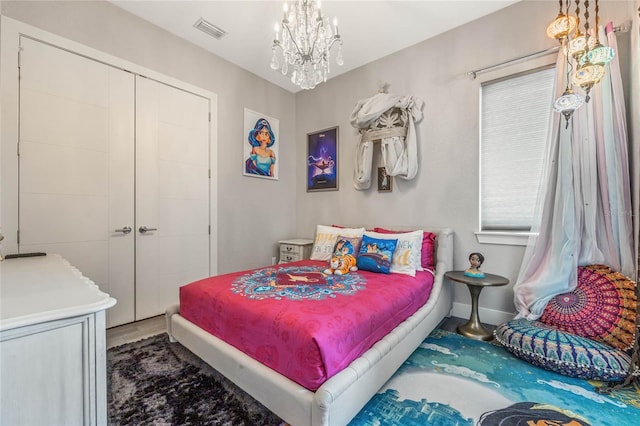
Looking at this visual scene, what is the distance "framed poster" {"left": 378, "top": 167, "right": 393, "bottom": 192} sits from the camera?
328cm

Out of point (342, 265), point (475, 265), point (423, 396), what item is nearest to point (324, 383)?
point (423, 396)

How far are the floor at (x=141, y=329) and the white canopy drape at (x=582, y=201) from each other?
2.02 ft

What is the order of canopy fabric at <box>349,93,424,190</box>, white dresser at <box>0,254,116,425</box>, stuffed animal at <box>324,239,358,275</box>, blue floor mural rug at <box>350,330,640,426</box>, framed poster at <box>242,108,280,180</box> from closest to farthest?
white dresser at <box>0,254,116,425</box>
blue floor mural rug at <box>350,330,640,426</box>
stuffed animal at <box>324,239,358,275</box>
canopy fabric at <box>349,93,424,190</box>
framed poster at <box>242,108,280,180</box>

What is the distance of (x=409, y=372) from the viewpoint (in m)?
1.83

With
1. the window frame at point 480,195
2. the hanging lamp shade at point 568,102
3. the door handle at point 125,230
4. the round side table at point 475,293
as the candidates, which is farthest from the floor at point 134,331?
the hanging lamp shade at point 568,102

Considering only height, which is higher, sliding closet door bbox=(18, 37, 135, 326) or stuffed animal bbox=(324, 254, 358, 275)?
sliding closet door bbox=(18, 37, 135, 326)

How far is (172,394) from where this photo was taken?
160 centimetres

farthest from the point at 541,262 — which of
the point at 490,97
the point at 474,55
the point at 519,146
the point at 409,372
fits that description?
the point at 474,55

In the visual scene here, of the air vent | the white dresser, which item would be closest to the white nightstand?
the air vent

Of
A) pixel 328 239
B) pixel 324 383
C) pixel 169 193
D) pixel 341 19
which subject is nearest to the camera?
pixel 324 383

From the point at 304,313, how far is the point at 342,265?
3.60ft

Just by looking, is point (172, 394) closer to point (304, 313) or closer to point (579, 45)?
point (304, 313)

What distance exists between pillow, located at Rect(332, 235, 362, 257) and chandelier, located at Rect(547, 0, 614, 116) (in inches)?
76.3

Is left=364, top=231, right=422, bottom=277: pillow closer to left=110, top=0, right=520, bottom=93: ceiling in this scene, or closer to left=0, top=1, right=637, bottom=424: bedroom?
left=0, top=1, right=637, bottom=424: bedroom
